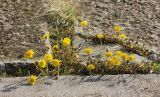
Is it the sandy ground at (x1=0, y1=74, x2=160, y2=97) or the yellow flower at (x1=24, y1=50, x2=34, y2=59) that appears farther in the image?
the yellow flower at (x1=24, y1=50, x2=34, y2=59)

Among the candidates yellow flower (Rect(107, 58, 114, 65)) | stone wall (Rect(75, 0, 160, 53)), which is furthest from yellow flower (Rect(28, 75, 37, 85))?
stone wall (Rect(75, 0, 160, 53))

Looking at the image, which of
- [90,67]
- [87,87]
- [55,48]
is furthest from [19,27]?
[87,87]

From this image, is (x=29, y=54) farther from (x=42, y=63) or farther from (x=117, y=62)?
(x=117, y=62)

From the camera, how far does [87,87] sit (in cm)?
294

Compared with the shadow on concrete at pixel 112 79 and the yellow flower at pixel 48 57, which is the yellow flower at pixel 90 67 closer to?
the shadow on concrete at pixel 112 79

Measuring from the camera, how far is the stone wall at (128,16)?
3492 millimetres

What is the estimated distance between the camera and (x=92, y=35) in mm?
3479

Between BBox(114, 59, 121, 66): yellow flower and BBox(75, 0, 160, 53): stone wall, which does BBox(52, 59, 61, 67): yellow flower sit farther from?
BBox(75, 0, 160, 53): stone wall

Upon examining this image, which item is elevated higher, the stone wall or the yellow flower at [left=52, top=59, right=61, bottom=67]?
the stone wall

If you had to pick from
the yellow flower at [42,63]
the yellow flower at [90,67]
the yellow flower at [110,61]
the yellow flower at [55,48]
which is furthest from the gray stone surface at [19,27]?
the yellow flower at [110,61]

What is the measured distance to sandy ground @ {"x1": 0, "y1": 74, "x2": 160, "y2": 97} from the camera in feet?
9.46

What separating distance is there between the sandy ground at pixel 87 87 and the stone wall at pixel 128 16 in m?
0.43

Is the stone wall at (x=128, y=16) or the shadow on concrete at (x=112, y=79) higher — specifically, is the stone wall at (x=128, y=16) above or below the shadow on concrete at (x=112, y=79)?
above

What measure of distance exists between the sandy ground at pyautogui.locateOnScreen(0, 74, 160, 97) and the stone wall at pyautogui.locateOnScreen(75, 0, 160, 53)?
43 cm
